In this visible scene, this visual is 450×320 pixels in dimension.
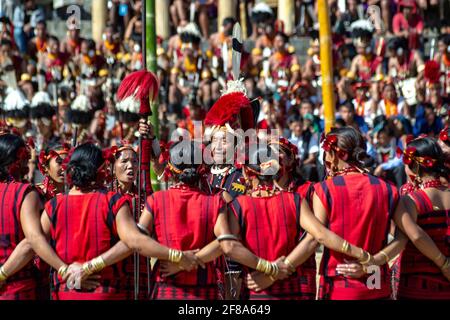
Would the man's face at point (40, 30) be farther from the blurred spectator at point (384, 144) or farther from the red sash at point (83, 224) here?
the red sash at point (83, 224)

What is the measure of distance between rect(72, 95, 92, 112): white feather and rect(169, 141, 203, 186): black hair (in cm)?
961

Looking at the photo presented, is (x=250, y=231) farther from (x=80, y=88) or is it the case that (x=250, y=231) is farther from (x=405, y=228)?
(x=80, y=88)

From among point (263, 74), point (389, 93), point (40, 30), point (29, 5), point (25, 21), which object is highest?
point (29, 5)

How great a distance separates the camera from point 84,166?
6.18 m

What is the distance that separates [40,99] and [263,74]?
12.1 feet

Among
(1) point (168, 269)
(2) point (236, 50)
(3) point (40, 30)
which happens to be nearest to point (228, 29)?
(3) point (40, 30)

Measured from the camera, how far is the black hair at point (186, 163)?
619 centimetres

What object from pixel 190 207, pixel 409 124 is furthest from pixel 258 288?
pixel 409 124

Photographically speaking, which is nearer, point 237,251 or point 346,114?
Answer: point 237,251

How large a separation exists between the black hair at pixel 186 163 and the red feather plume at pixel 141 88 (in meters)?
0.94

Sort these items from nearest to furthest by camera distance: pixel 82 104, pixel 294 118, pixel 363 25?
pixel 294 118, pixel 82 104, pixel 363 25

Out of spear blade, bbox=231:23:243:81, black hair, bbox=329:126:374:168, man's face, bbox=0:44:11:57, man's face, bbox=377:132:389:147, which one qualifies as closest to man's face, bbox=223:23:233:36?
man's face, bbox=0:44:11:57

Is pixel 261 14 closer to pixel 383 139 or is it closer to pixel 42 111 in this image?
pixel 42 111

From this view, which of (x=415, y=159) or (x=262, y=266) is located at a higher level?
(x=415, y=159)
